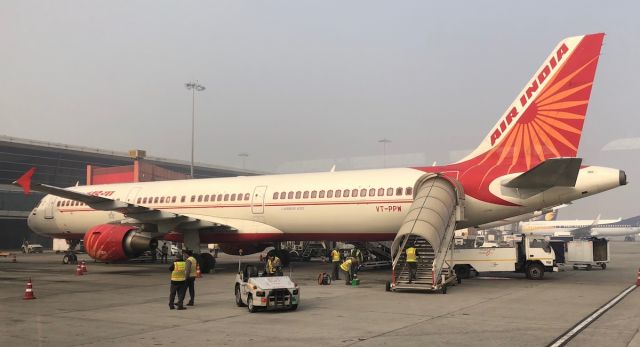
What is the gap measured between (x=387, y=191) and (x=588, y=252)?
13.3 m

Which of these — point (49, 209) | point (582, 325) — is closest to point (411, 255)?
point (582, 325)

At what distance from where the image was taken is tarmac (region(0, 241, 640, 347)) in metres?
9.80

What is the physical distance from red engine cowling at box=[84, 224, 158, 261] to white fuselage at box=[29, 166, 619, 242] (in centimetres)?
321

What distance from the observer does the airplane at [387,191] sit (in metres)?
20.4

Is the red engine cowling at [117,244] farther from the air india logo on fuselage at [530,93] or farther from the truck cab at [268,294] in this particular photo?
the air india logo on fuselage at [530,93]

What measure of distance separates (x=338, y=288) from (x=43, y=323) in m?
9.72

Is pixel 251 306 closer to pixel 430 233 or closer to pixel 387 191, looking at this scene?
pixel 430 233

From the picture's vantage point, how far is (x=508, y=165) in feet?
70.2

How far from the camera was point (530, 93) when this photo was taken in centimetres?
2173

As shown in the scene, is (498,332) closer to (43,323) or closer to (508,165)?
(43,323)

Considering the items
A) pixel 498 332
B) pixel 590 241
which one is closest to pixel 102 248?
pixel 498 332

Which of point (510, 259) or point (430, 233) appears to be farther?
point (510, 259)

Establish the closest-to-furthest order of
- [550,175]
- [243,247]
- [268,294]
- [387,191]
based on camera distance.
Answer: [268,294], [550,175], [387,191], [243,247]

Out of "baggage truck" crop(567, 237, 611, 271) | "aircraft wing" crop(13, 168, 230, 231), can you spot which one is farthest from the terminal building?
"baggage truck" crop(567, 237, 611, 271)
